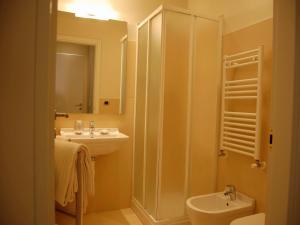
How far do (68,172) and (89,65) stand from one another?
132 cm

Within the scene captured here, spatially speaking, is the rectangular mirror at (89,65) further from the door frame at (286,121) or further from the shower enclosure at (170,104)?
the door frame at (286,121)

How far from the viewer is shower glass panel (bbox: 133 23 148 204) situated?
8.79 feet

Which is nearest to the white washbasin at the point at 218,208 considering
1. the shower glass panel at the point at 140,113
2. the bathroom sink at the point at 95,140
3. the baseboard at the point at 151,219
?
the baseboard at the point at 151,219

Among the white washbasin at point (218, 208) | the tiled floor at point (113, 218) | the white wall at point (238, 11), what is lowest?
the tiled floor at point (113, 218)

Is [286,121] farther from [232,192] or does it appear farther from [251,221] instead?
[232,192]

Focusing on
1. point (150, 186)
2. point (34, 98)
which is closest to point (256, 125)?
point (150, 186)

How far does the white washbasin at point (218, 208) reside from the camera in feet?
6.05

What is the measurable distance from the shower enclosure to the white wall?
143mm

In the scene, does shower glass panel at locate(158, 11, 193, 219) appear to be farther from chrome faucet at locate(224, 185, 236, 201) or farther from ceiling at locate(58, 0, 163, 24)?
ceiling at locate(58, 0, 163, 24)

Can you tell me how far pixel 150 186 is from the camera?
2502 mm

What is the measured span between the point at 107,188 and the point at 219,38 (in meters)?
2.09

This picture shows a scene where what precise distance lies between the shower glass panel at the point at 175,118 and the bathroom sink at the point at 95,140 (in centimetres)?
50

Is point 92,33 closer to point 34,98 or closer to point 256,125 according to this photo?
point 256,125

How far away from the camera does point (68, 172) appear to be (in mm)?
1739
